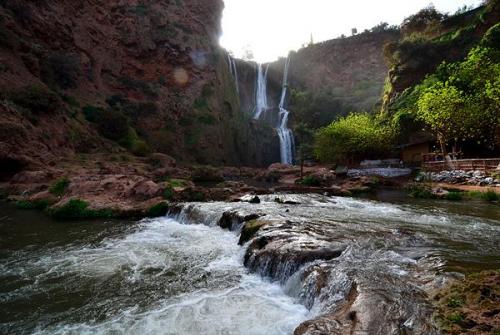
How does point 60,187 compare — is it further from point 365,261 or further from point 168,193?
point 365,261

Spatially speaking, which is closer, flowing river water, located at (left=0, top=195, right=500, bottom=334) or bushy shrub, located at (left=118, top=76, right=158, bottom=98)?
flowing river water, located at (left=0, top=195, right=500, bottom=334)

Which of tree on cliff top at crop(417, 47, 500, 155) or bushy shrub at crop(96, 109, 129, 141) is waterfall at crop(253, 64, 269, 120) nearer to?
bushy shrub at crop(96, 109, 129, 141)

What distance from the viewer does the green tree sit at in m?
39.2

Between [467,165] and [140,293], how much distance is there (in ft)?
88.1

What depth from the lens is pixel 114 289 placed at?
8367mm

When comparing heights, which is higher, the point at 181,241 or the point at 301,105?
the point at 301,105

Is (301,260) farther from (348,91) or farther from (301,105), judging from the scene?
(348,91)

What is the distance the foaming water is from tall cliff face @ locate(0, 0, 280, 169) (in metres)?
17.7

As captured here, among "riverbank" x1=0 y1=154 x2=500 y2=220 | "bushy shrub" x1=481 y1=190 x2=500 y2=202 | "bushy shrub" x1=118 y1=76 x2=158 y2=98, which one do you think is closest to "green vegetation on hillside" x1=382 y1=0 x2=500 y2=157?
"riverbank" x1=0 y1=154 x2=500 y2=220

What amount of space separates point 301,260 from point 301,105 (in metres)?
68.2

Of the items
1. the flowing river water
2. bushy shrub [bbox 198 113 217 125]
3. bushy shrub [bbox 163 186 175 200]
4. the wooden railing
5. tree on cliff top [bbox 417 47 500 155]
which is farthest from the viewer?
bushy shrub [bbox 198 113 217 125]

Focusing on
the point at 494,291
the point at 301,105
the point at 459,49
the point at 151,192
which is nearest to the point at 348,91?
the point at 301,105

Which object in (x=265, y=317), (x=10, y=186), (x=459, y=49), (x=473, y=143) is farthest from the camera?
(x=459, y=49)

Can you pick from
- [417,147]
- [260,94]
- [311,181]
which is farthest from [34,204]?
[260,94]
